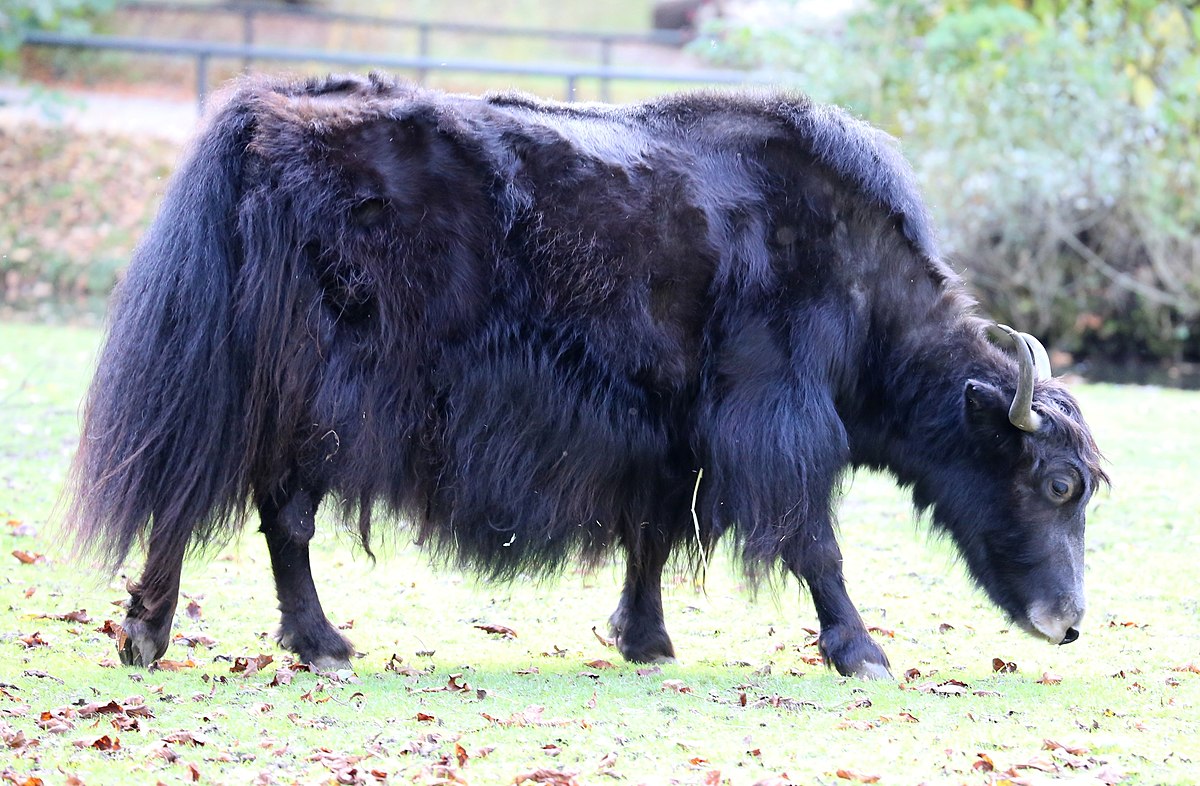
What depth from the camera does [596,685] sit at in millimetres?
4645

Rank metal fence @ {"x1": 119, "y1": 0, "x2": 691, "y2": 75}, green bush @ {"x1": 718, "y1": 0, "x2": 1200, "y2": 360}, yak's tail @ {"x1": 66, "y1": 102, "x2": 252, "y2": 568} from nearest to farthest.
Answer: yak's tail @ {"x1": 66, "y1": 102, "x2": 252, "y2": 568} < green bush @ {"x1": 718, "y1": 0, "x2": 1200, "y2": 360} < metal fence @ {"x1": 119, "y1": 0, "x2": 691, "y2": 75}

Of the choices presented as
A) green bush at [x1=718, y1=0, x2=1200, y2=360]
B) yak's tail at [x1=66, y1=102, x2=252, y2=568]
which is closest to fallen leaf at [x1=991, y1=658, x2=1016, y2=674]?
yak's tail at [x1=66, y1=102, x2=252, y2=568]

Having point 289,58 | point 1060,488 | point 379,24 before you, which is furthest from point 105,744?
point 379,24

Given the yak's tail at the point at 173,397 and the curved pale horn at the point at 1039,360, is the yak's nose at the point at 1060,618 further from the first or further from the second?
the yak's tail at the point at 173,397

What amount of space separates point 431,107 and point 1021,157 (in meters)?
10.9

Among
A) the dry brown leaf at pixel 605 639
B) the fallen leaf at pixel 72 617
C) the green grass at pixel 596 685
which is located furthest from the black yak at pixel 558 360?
the fallen leaf at pixel 72 617

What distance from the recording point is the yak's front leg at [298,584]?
4.75m

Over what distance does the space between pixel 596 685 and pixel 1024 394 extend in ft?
5.88

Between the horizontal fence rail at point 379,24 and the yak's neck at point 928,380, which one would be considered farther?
the horizontal fence rail at point 379,24

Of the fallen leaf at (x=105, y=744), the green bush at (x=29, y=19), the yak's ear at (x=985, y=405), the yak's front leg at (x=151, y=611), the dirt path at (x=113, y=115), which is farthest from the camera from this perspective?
the dirt path at (x=113, y=115)

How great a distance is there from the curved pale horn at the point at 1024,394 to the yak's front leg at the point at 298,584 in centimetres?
246

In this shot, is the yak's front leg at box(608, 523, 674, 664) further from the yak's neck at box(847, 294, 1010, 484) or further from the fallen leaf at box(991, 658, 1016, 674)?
the fallen leaf at box(991, 658, 1016, 674)

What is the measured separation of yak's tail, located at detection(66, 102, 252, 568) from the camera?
4426mm

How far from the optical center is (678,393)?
16.1ft
